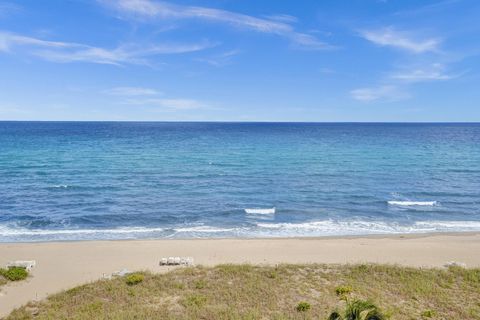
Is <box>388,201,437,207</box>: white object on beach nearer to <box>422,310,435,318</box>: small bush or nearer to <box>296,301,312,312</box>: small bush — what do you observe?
<box>422,310,435,318</box>: small bush

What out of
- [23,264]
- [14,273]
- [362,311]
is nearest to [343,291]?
[362,311]

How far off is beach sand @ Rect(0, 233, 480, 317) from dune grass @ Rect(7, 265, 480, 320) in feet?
7.81

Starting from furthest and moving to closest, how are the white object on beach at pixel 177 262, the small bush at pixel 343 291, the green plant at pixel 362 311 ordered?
the white object on beach at pixel 177 262 → the small bush at pixel 343 291 → the green plant at pixel 362 311

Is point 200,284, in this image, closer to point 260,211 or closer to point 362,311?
point 362,311

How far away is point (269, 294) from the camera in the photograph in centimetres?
1497

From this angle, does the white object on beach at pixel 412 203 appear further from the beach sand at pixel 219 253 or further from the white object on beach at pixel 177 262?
the white object on beach at pixel 177 262

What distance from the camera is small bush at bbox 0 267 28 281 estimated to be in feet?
56.8

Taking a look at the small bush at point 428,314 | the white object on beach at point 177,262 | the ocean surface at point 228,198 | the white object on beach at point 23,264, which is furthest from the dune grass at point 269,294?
the ocean surface at point 228,198

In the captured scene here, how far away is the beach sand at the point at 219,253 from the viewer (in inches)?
755

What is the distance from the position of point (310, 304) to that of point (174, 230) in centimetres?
1622

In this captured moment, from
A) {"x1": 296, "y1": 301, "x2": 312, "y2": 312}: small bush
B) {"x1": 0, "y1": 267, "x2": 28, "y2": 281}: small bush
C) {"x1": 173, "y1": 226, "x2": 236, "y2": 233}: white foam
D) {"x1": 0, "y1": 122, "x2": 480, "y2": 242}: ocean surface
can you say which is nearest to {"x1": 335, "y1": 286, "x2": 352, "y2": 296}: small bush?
{"x1": 296, "y1": 301, "x2": 312, "y2": 312}: small bush

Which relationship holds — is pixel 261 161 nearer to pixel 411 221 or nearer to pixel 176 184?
pixel 176 184

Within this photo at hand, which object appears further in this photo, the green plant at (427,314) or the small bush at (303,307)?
the small bush at (303,307)

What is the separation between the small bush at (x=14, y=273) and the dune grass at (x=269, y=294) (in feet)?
11.0
